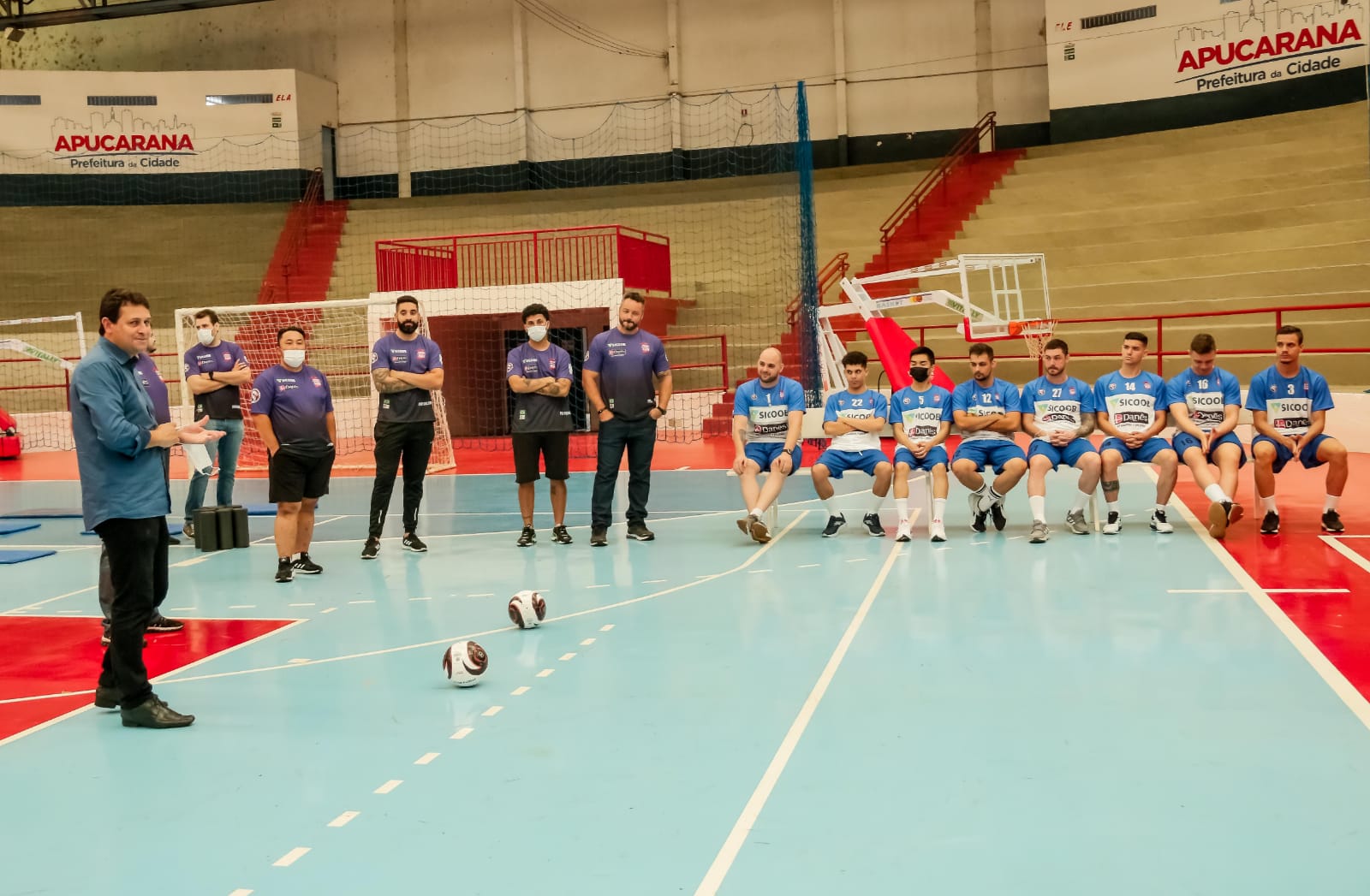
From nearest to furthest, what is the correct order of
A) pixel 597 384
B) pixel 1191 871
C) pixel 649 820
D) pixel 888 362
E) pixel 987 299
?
pixel 1191 871
pixel 649 820
pixel 597 384
pixel 888 362
pixel 987 299

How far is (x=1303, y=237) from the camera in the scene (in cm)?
1819

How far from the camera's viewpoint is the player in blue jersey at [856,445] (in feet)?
30.1

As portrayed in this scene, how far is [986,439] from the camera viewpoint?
9.22 m

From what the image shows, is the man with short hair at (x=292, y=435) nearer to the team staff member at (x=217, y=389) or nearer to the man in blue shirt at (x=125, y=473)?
the team staff member at (x=217, y=389)

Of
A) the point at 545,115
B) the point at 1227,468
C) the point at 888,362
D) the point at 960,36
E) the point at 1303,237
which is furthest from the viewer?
the point at 545,115

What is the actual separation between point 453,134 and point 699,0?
6371 millimetres

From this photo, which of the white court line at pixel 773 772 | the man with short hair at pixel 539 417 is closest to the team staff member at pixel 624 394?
the man with short hair at pixel 539 417

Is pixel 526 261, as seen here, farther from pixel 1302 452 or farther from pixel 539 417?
pixel 1302 452

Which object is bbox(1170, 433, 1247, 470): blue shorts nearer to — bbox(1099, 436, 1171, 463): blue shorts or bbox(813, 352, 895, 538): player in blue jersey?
bbox(1099, 436, 1171, 463): blue shorts

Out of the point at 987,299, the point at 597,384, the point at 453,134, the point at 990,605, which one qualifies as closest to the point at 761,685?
the point at 990,605

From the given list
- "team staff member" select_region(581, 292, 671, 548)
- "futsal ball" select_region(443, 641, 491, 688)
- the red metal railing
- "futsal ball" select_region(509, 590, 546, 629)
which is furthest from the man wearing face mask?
the red metal railing

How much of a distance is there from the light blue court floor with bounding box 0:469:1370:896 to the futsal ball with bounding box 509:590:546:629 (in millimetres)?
69

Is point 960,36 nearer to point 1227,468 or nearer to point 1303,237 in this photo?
point 1303,237

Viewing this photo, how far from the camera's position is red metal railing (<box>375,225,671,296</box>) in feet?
68.0
